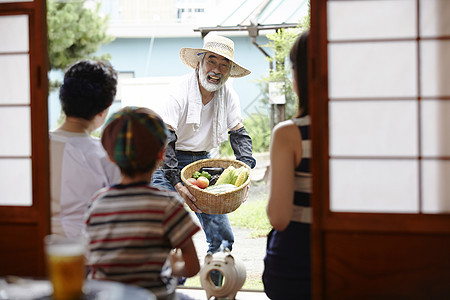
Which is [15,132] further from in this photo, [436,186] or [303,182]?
[436,186]

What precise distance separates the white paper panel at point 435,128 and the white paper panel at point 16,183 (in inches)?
62.7

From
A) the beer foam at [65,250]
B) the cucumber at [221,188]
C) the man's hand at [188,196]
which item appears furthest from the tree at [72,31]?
the beer foam at [65,250]

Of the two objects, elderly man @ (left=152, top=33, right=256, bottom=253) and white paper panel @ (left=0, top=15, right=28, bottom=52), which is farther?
elderly man @ (left=152, top=33, right=256, bottom=253)

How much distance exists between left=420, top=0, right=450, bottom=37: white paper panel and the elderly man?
2.13m

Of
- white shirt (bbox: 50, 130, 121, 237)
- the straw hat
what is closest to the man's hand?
the straw hat

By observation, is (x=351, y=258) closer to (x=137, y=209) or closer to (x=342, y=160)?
(x=342, y=160)

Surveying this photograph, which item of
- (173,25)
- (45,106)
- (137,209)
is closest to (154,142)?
(137,209)

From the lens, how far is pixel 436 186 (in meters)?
2.09

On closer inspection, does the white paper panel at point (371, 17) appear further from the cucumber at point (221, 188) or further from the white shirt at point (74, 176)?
the cucumber at point (221, 188)

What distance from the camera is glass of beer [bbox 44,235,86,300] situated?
4.72ft

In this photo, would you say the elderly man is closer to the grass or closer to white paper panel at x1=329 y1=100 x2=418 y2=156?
white paper panel at x1=329 y1=100 x2=418 y2=156

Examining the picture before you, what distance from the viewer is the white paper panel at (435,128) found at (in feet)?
6.82

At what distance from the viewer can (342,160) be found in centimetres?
213

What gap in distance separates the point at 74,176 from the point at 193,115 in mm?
1766
